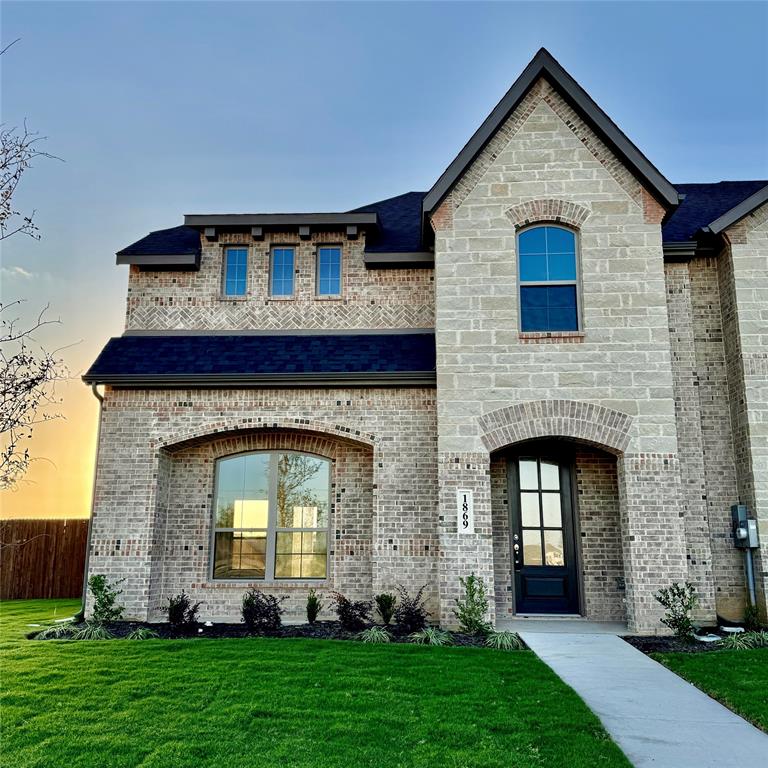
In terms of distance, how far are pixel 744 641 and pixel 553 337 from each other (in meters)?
5.33

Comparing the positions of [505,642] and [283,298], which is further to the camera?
[283,298]

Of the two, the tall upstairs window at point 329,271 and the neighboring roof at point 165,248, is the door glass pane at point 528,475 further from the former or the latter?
the neighboring roof at point 165,248

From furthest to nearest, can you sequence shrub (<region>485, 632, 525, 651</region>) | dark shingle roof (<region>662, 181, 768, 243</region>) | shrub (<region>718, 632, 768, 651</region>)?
dark shingle roof (<region>662, 181, 768, 243</region>)
shrub (<region>718, 632, 768, 651</region>)
shrub (<region>485, 632, 525, 651</region>)

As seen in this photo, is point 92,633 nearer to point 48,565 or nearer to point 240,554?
point 240,554

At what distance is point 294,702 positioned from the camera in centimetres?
646

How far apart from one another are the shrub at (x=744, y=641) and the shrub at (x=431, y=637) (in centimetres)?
391

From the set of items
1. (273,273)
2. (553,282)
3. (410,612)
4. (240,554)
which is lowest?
(410,612)

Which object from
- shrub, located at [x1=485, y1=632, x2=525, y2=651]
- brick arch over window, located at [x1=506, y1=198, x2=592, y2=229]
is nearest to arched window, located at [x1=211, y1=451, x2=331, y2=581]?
shrub, located at [x1=485, y1=632, x2=525, y2=651]

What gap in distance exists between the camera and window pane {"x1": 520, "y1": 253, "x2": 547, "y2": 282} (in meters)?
11.8

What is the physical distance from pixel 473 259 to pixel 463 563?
16.9 ft

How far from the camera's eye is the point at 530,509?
11898 mm

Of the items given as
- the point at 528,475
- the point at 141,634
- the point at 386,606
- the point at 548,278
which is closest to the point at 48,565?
the point at 141,634

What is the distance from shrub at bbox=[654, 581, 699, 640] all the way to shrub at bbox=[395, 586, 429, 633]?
3630mm

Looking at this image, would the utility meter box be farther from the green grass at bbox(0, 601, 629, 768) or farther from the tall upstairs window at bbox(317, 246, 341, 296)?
the tall upstairs window at bbox(317, 246, 341, 296)
